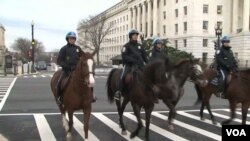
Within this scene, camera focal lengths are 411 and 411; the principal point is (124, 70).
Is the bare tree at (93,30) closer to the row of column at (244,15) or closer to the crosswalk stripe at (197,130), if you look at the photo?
the row of column at (244,15)

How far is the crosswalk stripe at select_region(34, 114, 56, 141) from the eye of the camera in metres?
10.6

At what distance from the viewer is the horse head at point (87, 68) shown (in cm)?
895

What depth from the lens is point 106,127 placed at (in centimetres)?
1233

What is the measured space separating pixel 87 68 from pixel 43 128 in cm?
380

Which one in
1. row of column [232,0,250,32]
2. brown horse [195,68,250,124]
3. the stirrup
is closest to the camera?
the stirrup

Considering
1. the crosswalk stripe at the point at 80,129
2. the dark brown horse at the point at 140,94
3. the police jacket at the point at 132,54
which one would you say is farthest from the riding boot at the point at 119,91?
the crosswalk stripe at the point at 80,129

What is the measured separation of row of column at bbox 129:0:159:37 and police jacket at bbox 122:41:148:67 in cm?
10065

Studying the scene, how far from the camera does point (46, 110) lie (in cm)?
1631

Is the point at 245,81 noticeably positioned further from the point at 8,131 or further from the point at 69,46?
the point at 8,131

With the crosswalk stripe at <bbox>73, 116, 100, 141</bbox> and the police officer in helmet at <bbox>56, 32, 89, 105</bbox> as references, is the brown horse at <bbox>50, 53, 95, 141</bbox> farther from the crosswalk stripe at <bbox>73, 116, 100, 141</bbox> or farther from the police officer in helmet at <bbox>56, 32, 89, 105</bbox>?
the crosswalk stripe at <bbox>73, 116, 100, 141</bbox>

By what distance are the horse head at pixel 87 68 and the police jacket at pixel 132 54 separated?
1979 millimetres

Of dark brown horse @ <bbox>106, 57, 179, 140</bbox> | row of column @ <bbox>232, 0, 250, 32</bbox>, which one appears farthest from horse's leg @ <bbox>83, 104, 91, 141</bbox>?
row of column @ <bbox>232, 0, 250, 32</bbox>

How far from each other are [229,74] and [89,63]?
515 cm

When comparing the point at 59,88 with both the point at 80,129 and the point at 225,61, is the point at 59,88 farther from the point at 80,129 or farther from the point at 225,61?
the point at 225,61
